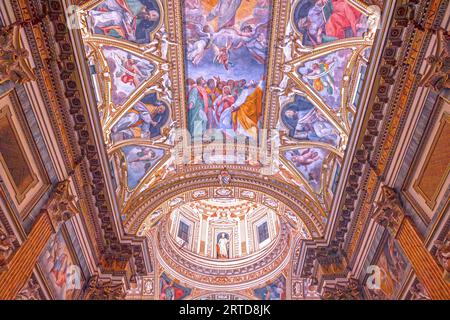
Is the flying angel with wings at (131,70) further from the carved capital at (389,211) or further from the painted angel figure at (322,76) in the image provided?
the carved capital at (389,211)

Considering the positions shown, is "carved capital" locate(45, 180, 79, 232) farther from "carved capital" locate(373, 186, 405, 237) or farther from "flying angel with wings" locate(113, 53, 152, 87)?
"carved capital" locate(373, 186, 405, 237)

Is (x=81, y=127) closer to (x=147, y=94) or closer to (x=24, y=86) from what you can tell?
(x=24, y=86)

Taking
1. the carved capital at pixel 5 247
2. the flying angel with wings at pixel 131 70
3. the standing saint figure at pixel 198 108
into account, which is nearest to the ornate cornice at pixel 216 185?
the standing saint figure at pixel 198 108

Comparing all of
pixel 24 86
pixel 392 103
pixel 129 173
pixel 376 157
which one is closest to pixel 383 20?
pixel 392 103

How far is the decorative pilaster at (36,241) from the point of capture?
7969mm

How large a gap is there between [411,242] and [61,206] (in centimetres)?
885

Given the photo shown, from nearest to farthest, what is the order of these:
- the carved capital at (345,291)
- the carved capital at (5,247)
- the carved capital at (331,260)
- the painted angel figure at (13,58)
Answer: the painted angel figure at (13,58)
the carved capital at (5,247)
the carved capital at (345,291)
the carved capital at (331,260)

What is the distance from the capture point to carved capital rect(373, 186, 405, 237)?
32.6ft

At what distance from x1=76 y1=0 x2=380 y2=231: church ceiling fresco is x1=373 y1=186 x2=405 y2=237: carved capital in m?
2.51

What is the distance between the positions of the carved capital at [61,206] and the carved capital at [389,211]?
8.27 metres

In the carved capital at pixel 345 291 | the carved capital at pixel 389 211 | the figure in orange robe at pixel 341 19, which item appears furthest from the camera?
the carved capital at pixel 345 291

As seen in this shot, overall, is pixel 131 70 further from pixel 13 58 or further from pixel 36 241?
pixel 36 241

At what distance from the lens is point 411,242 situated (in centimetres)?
930

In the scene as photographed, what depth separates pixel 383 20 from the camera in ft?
30.1
